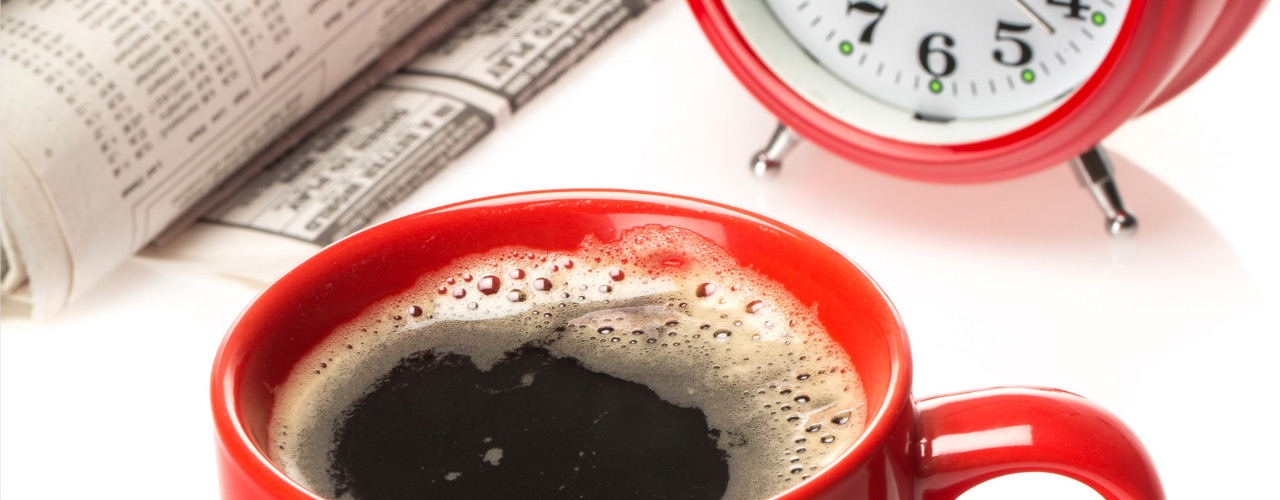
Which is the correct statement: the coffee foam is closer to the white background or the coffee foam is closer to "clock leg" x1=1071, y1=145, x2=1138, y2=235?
the white background

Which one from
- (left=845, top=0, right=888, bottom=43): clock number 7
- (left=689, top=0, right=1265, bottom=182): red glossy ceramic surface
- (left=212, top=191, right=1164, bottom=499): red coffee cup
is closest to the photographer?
(left=212, top=191, right=1164, bottom=499): red coffee cup

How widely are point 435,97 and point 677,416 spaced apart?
0.50 meters

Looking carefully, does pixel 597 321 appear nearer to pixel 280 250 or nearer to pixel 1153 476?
pixel 1153 476

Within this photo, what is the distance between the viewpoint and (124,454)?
58 cm

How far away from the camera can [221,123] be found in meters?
0.74

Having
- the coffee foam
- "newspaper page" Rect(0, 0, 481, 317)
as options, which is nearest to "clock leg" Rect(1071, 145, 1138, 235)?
the coffee foam

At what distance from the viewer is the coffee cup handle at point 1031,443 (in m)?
0.35

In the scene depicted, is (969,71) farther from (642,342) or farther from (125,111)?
(125,111)

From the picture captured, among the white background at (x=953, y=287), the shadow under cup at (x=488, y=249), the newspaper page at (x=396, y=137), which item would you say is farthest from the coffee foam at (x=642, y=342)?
the newspaper page at (x=396, y=137)

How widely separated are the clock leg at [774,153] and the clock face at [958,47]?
0.06 meters

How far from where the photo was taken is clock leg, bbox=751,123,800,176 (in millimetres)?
731

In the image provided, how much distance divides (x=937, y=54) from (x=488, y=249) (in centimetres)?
32

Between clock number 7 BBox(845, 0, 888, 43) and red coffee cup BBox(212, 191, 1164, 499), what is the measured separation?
0.28 meters

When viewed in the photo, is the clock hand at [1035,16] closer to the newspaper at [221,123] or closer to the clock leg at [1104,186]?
the clock leg at [1104,186]
